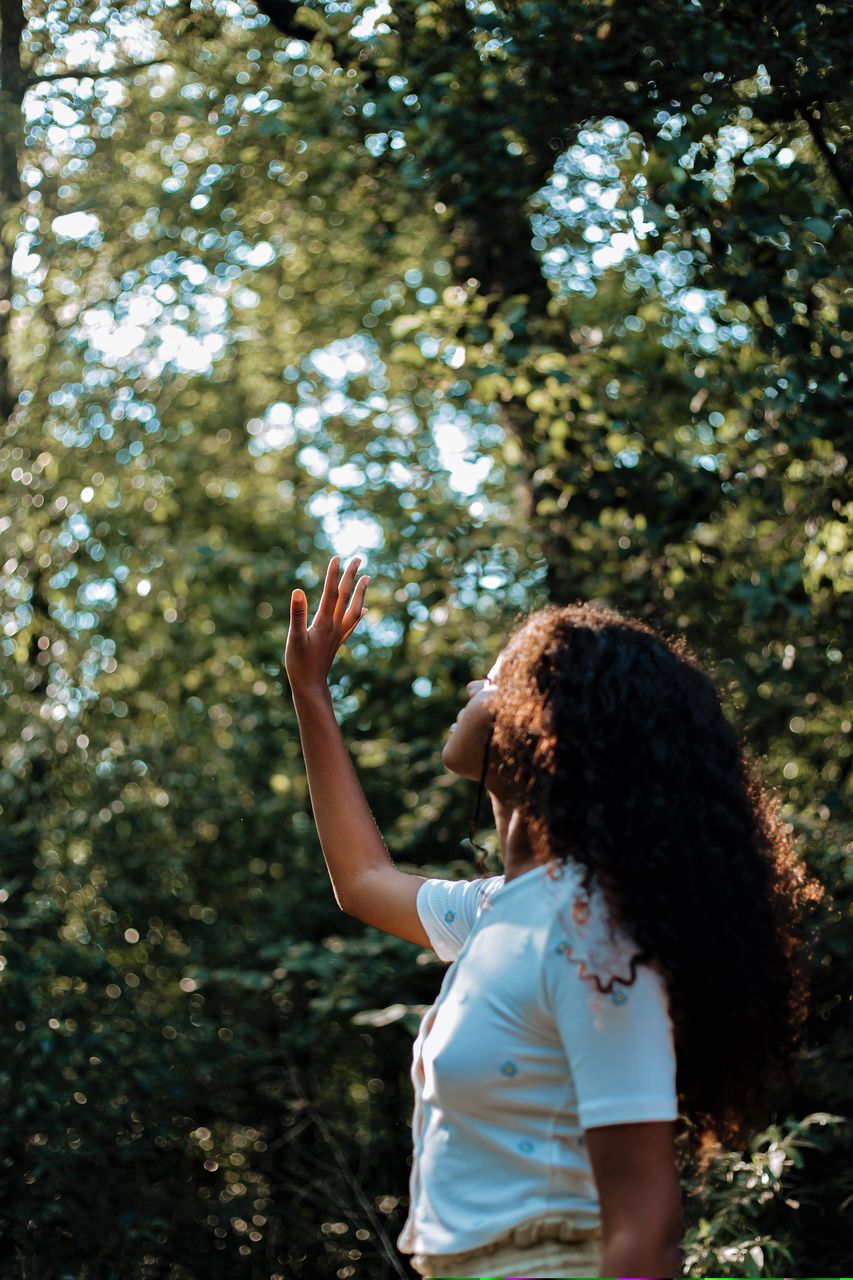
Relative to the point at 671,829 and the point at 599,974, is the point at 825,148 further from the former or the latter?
the point at 599,974

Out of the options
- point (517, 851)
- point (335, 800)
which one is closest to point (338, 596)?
point (335, 800)

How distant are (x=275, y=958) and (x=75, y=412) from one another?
245 centimetres

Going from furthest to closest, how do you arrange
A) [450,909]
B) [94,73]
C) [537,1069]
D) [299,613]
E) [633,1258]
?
[94,73]
[299,613]
[450,909]
[537,1069]
[633,1258]

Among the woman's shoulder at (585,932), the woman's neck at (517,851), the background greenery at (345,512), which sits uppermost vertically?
the woman's shoulder at (585,932)

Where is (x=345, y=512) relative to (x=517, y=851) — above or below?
below

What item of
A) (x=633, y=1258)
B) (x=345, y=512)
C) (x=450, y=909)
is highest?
(x=633, y=1258)

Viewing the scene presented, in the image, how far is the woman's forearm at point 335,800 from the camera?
187 cm

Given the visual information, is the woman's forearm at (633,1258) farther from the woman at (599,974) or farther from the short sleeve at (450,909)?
the short sleeve at (450,909)

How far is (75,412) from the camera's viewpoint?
577 cm

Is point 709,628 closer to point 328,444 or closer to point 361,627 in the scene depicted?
point 361,627

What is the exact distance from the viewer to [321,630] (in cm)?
189

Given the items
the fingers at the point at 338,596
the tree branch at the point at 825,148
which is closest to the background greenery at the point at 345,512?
the tree branch at the point at 825,148

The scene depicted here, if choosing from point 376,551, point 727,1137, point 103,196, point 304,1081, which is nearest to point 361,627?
point 376,551

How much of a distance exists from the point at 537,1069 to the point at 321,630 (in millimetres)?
779
